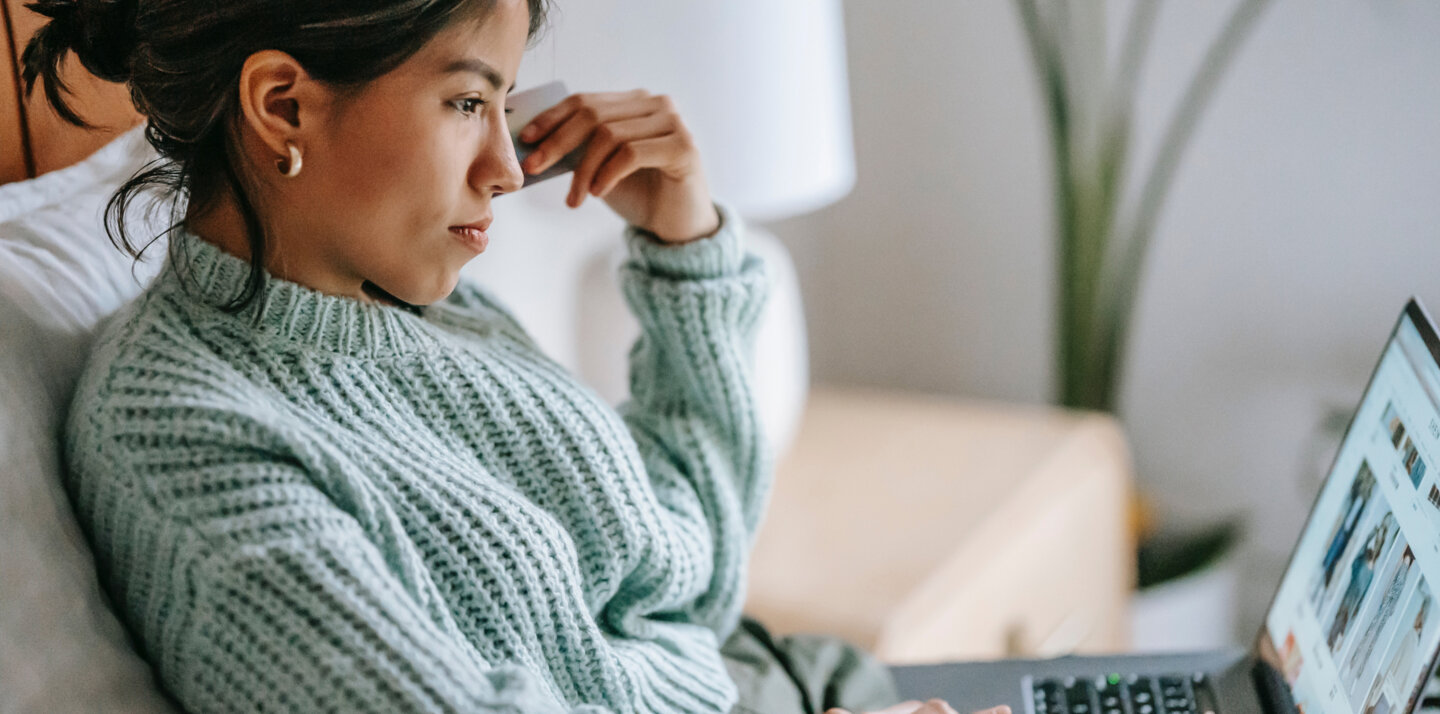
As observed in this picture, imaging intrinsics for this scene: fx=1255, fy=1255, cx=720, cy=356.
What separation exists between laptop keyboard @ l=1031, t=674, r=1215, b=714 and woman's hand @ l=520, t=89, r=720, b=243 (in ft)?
1.45

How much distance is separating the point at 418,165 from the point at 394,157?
0.04ft

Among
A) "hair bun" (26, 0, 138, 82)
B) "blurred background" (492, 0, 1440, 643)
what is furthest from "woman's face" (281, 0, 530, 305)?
"blurred background" (492, 0, 1440, 643)

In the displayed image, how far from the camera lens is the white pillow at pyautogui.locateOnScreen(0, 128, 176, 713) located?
0.61 m

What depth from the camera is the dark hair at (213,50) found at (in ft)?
2.10

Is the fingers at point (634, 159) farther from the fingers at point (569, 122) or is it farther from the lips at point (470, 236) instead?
the lips at point (470, 236)

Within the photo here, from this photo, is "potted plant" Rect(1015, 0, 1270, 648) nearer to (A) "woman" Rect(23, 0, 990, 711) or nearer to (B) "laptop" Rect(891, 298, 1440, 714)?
(B) "laptop" Rect(891, 298, 1440, 714)

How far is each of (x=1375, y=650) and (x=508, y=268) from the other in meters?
0.94

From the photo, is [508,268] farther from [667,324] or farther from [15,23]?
[15,23]

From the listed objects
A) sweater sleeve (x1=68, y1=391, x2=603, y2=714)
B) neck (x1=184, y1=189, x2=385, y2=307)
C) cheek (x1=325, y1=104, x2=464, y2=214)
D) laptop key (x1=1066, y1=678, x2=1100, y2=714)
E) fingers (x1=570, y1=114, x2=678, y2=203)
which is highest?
fingers (x1=570, y1=114, x2=678, y2=203)

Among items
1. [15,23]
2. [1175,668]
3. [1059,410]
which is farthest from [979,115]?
[15,23]

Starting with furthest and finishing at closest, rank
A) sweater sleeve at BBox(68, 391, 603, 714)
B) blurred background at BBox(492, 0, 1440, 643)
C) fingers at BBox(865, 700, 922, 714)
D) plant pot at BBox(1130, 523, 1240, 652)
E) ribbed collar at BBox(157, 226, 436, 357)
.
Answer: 1. plant pot at BBox(1130, 523, 1240, 652)
2. blurred background at BBox(492, 0, 1440, 643)
3. fingers at BBox(865, 700, 922, 714)
4. ribbed collar at BBox(157, 226, 436, 357)
5. sweater sleeve at BBox(68, 391, 603, 714)

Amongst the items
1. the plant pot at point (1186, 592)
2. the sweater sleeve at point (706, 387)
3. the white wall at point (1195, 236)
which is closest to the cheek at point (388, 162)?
the sweater sleeve at point (706, 387)

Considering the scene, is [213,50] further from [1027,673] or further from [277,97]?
[1027,673]

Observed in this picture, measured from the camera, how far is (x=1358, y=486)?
2.72 ft
